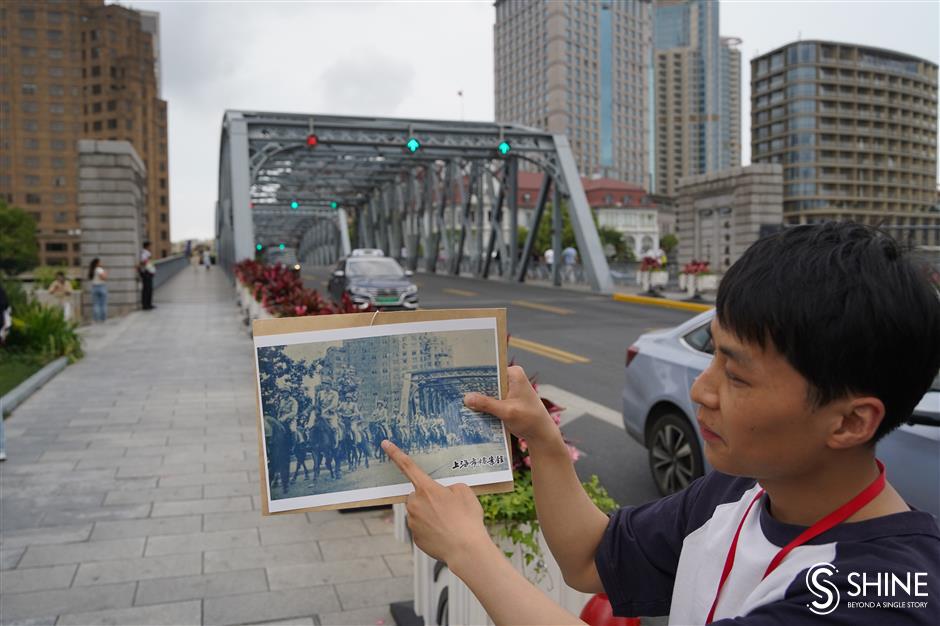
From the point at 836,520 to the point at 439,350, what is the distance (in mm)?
755

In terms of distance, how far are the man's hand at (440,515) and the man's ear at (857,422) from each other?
0.60 meters

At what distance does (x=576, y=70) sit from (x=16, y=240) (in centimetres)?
12344

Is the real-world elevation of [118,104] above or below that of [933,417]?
above

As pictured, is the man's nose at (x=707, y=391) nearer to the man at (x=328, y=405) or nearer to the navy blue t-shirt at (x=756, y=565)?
the navy blue t-shirt at (x=756, y=565)

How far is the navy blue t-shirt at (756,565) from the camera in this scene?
1.17 meters

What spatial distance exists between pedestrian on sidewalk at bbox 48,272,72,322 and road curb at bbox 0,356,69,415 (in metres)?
5.26

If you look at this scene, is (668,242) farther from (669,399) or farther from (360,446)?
(360,446)

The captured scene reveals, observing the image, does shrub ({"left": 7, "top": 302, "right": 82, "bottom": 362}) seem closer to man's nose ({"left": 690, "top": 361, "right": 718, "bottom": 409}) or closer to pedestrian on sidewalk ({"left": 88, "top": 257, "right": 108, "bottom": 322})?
pedestrian on sidewalk ({"left": 88, "top": 257, "right": 108, "bottom": 322})

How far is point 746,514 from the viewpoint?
1466 mm

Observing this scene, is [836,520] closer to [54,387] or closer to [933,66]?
[54,387]

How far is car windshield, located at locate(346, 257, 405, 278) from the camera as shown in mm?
23422

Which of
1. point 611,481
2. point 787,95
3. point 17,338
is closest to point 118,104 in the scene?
point 787,95

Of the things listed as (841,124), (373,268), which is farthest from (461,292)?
(841,124)

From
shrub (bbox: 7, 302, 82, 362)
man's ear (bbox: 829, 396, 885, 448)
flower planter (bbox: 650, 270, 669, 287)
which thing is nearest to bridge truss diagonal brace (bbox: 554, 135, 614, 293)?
flower planter (bbox: 650, 270, 669, 287)
